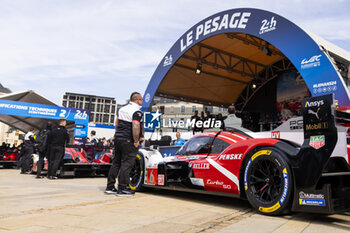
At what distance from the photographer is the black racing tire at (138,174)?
17.1ft

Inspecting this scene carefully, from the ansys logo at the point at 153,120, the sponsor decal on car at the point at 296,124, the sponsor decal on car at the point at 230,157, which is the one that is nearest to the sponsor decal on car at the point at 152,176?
the sponsor decal on car at the point at 230,157

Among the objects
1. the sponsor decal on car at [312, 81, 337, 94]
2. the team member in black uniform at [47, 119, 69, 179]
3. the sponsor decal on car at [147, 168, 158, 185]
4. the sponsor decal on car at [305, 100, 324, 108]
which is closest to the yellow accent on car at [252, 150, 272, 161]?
the sponsor decal on car at [305, 100, 324, 108]

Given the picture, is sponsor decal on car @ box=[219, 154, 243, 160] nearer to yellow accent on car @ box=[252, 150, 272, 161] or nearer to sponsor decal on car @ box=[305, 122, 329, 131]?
yellow accent on car @ box=[252, 150, 272, 161]

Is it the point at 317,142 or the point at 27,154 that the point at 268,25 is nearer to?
the point at 317,142

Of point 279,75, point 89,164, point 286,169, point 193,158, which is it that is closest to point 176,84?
point 279,75

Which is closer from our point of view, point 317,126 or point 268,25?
point 317,126

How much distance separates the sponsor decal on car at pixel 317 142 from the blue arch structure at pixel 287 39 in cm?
525

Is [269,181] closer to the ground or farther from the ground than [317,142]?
closer to the ground

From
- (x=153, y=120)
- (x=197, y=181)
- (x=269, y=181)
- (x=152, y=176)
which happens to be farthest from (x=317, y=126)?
(x=153, y=120)

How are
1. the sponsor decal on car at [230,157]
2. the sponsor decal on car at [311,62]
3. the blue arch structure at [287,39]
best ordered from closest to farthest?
1. the sponsor decal on car at [230,157]
2. the blue arch structure at [287,39]
3. the sponsor decal on car at [311,62]

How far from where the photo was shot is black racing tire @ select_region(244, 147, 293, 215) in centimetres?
305

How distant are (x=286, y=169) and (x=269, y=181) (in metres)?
0.29

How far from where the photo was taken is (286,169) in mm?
3055

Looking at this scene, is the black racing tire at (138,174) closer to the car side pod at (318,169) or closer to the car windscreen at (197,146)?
the car windscreen at (197,146)
